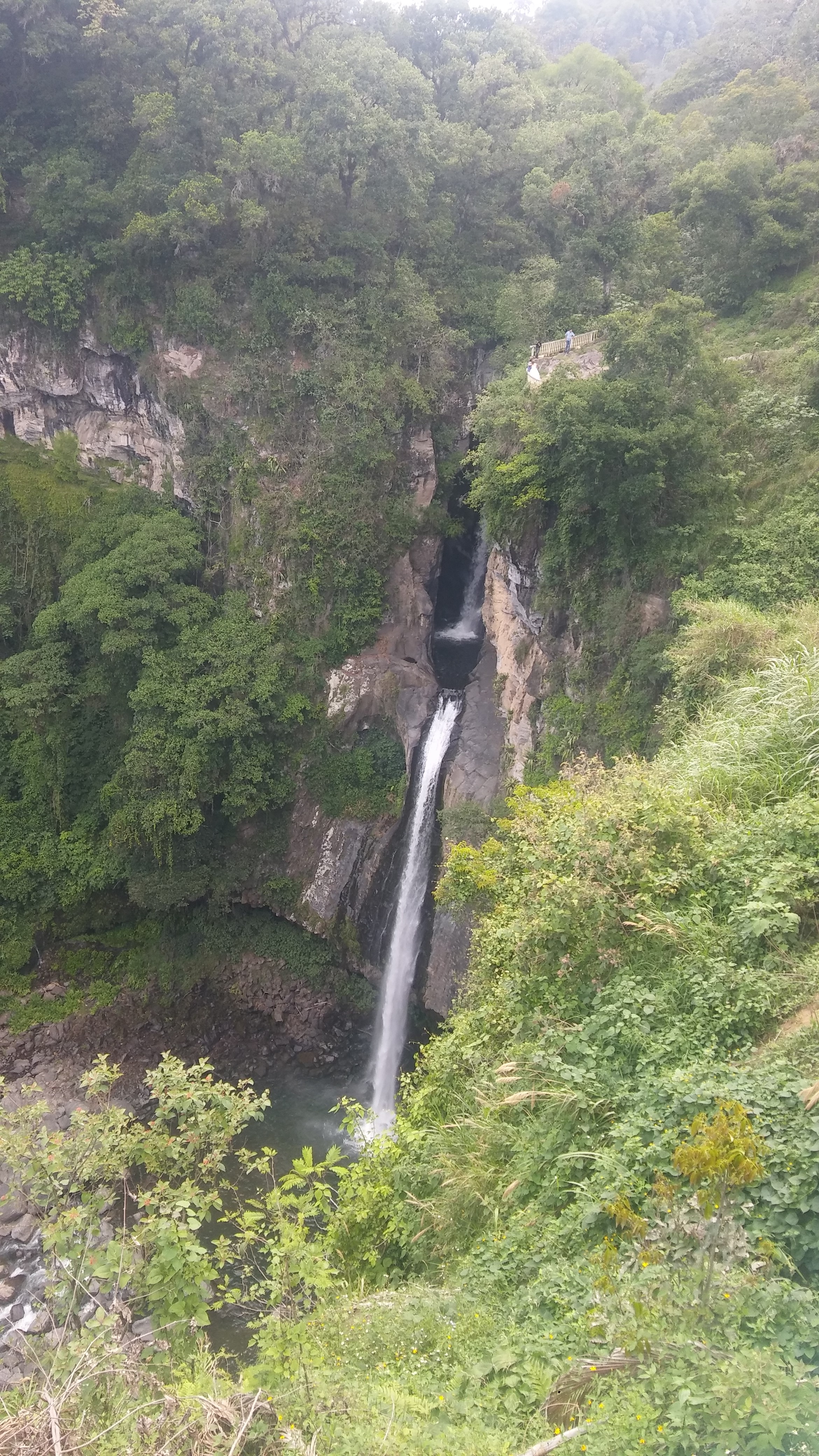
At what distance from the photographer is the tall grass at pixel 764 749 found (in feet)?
20.4

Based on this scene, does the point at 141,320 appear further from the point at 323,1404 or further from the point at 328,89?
the point at 323,1404

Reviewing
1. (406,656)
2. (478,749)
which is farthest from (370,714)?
(478,749)

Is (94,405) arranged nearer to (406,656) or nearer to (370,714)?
(406,656)

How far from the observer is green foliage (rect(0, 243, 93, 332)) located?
1770cm

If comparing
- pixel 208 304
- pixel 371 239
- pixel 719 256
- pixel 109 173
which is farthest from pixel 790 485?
pixel 109 173

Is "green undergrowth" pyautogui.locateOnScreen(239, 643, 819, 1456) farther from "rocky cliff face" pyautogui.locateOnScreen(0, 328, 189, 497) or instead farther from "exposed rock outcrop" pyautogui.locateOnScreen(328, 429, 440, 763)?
"rocky cliff face" pyautogui.locateOnScreen(0, 328, 189, 497)

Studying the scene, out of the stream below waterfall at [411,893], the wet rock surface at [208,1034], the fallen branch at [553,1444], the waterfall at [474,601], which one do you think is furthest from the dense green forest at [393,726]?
the waterfall at [474,601]

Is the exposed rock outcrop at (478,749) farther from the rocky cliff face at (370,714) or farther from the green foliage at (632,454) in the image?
the green foliage at (632,454)

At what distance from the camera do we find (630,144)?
60.3 ft

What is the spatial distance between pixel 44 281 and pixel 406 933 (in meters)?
16.7

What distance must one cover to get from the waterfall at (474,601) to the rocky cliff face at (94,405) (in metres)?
7.11

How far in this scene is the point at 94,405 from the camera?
1934cm

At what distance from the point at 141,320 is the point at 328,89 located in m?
6.29

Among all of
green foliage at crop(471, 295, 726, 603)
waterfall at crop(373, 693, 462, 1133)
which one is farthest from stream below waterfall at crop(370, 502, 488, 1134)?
green foliage at crop(471, 295, 726, 603)
